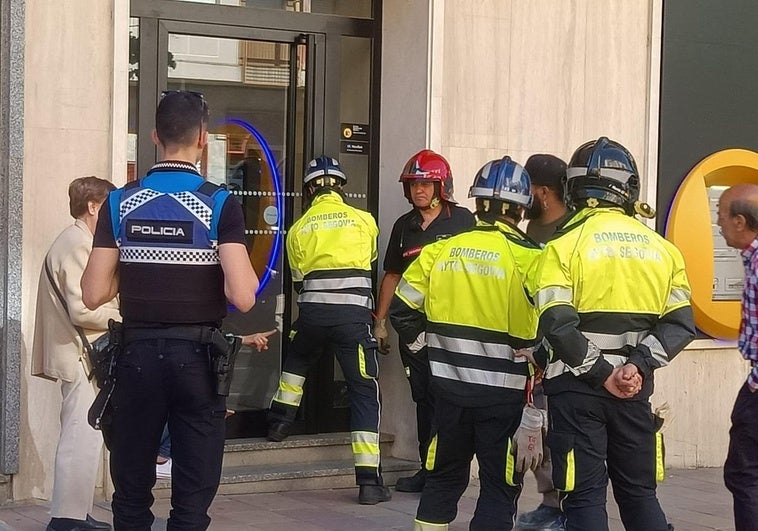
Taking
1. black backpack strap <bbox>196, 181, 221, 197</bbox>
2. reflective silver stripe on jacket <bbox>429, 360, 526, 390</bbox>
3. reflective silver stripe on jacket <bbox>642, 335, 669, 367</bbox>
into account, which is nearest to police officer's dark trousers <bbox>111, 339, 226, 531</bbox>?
black backpack strap <bbox>196, 181, 221, 197</bbox>

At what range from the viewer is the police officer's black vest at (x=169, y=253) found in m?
4.73

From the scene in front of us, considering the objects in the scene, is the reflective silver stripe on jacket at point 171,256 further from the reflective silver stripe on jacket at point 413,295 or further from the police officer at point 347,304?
the police officer at point 347,304

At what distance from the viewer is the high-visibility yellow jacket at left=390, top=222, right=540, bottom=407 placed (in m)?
5.61

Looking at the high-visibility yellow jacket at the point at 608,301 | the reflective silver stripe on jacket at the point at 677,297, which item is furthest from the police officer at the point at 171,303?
the reflective silver stripe on jacket at the point at 677,297

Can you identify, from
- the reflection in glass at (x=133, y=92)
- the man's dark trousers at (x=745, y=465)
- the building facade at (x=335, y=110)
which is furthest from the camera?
the reflection in glass at (x=133, y=92)

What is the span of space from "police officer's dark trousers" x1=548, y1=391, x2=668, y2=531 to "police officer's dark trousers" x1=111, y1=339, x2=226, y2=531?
4.86 ft

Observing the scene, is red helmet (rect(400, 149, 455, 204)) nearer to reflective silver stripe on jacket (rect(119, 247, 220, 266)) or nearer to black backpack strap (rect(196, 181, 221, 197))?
black backpack strap (rect(196, 181, 221, 197))

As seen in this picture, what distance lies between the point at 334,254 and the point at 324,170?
0.65 meters

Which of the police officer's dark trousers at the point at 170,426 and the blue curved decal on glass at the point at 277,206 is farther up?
the blue curved decal on glass at the point at 277,206

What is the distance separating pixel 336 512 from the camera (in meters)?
7.55

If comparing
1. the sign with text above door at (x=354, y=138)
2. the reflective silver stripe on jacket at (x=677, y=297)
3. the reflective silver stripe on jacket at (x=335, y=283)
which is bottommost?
the reflective silver stripe on jacket at (x=335, y=283)

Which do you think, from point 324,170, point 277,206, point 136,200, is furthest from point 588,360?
point 277,206

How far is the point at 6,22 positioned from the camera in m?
7.13

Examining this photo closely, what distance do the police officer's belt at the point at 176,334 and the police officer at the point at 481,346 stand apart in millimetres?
1304
